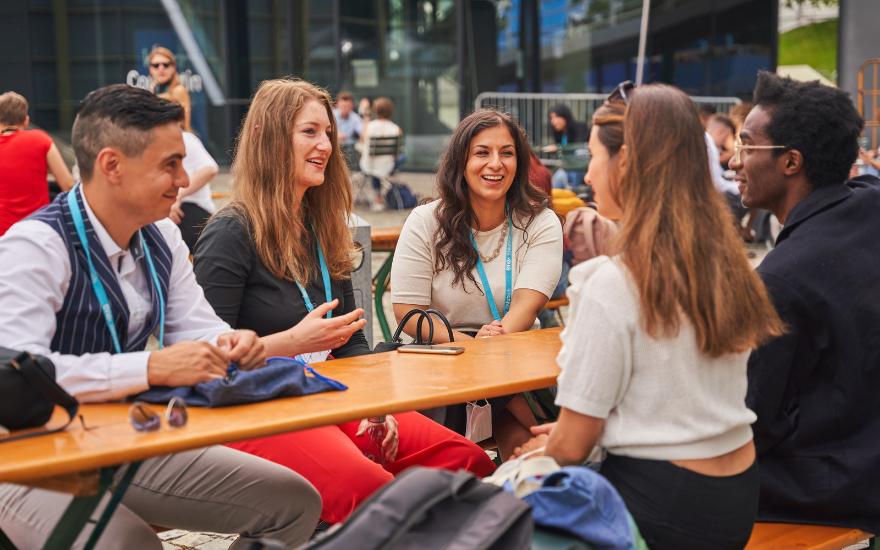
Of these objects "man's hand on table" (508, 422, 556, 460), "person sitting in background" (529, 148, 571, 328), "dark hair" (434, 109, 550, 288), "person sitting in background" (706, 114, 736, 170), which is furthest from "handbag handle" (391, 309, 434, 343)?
"person sitting in background" (706, 114, 736, 170)

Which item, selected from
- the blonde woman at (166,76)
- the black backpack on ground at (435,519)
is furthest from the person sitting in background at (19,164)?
the black backpack on ground at (435,519)

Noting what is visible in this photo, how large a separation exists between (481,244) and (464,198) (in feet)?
0.71

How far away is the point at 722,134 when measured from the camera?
9.40 m

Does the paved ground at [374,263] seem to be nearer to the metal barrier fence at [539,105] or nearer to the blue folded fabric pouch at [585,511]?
the blue folded fabric pouch at [585,511]

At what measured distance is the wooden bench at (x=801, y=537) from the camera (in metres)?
2.26

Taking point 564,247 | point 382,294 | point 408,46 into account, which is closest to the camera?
point 564,247

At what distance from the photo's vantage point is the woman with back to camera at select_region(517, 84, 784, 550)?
5.95 ft

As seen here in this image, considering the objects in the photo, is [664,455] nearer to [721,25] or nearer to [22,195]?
→ [22,195]

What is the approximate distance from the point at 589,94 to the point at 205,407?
14879mm

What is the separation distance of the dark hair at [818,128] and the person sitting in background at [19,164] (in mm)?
5327

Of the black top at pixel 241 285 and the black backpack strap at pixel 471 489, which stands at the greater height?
the black top at pixel 241 285

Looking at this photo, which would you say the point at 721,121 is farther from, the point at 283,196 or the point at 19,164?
the point at 283,196

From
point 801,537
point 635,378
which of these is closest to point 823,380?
point 801,537

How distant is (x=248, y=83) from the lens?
17594 millimetres
